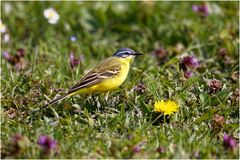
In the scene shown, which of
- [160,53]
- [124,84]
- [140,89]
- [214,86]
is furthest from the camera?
[160,53]

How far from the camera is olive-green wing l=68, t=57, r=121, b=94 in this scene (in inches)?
256

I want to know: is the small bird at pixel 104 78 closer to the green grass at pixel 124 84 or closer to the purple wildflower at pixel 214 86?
the green grass at pixel 124 84

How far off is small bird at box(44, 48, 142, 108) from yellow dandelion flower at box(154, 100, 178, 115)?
2.83 feet

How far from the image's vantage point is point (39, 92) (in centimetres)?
690

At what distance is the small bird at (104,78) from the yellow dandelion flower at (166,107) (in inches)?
33.9

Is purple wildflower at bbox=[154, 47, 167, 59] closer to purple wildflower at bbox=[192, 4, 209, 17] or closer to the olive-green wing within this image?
purple wildflower at bbox=[192, 4, 209, 17]

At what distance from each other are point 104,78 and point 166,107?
1.07 metres

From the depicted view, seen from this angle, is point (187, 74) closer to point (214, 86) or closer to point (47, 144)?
point (214, 86)

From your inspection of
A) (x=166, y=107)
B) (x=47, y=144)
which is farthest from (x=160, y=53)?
(x=47, y=144)

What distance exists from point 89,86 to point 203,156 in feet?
6.03

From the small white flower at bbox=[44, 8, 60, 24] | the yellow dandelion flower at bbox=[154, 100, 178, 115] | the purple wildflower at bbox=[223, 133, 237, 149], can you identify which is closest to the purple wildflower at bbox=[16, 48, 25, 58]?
→ the small white flower at bbox=[44, 8, 60, 24]

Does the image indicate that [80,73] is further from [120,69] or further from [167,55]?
[167,55]

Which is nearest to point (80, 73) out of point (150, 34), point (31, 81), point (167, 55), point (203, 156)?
point (31, 81)

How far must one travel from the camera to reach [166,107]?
5.94m
